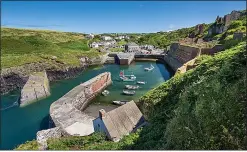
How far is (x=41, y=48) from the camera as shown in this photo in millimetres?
63781

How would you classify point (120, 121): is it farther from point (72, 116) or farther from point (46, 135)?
point (72, 116)

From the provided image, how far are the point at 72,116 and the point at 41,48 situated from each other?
4370cm

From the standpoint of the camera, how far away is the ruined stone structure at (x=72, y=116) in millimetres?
18938

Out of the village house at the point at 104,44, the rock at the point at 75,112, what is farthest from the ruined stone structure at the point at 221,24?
the village house at the point at 104,44

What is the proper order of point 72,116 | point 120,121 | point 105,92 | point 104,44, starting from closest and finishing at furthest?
point 120,121, point 72,116, point 105,92, point 104,44

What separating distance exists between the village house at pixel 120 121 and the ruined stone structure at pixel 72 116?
2476 millimetres

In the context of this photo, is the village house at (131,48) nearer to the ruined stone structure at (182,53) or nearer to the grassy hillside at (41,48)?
the grassy hillside at (41,48)

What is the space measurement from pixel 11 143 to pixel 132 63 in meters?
42.9

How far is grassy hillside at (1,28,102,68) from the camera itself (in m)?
52.8

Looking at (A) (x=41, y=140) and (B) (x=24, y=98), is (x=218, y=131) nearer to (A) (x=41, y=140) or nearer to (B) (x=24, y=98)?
(A) (x=41, y=140)

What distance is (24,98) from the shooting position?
33.0 meters

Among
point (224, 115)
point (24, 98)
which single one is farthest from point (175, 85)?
point (24, 98)

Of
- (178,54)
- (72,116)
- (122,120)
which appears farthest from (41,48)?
(122,120)

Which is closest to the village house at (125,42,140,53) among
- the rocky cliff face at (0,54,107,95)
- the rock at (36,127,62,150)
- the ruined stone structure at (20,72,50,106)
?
the rocky cliff face at (0,54,107,95)
